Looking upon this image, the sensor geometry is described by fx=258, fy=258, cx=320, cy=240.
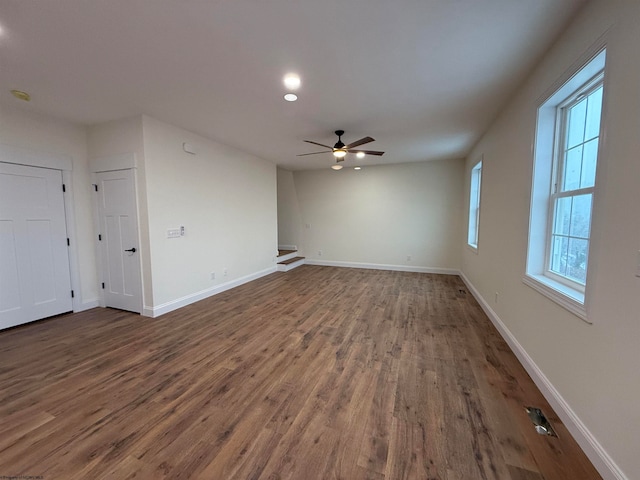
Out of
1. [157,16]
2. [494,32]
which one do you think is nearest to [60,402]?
[157,16]

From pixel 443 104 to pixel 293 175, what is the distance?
5185 mm

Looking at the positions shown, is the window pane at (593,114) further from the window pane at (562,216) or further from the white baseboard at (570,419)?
the white baseboard at (570,419)

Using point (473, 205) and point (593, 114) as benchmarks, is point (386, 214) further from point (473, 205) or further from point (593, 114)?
point (593, 114)

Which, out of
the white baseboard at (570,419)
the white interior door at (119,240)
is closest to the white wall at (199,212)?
the white interior door at (119,240)

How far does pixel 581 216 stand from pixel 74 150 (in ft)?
19.4

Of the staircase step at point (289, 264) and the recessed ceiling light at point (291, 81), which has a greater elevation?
the recessed ceiling light at point (291, 81)

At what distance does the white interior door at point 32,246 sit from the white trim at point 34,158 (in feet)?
0.24

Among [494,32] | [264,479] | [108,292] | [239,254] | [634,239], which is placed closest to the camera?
[634,239]

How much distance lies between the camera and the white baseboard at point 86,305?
3.85m

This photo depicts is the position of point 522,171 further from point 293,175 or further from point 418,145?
point 293,175

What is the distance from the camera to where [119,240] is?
12.4 feet

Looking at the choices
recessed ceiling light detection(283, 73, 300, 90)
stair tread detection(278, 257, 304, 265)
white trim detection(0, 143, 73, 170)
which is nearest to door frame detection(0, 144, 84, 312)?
white trim detection(0, 143, 73, 170)

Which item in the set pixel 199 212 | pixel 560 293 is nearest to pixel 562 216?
pixel 560 293

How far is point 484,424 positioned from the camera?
176cm
